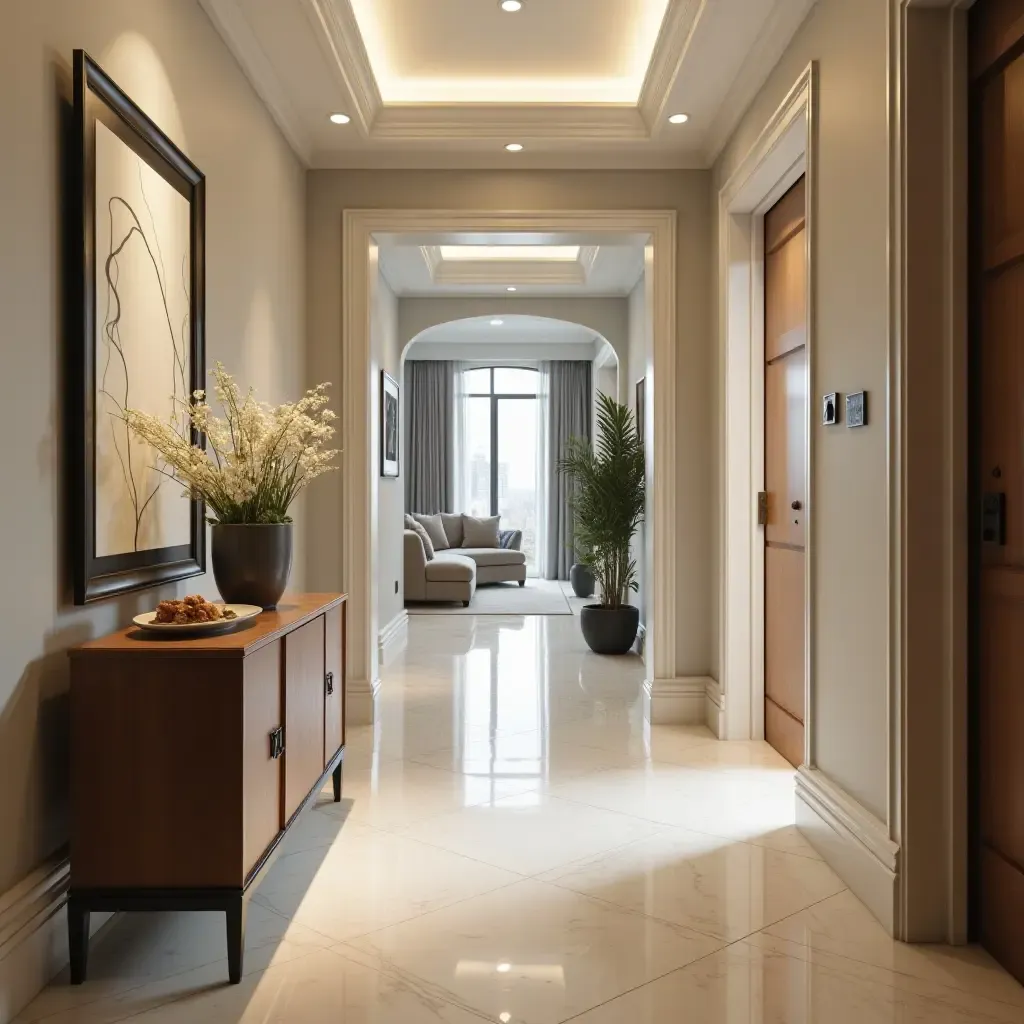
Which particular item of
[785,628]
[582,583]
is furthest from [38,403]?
[582,583]

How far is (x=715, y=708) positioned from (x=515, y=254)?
154 inches

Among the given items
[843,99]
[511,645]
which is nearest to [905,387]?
[843,99]

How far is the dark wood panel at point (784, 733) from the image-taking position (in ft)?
11.3

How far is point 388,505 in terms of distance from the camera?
647 centimetres

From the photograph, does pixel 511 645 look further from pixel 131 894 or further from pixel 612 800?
pixel 131 894

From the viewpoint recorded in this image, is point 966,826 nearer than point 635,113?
Yes

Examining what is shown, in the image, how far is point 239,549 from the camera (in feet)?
8.13

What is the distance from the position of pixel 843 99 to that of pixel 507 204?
1982 mm

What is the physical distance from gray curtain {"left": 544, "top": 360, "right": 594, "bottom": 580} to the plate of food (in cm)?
880

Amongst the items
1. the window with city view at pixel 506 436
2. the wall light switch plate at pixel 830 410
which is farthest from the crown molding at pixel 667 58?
the window with city view at pixel 506 436

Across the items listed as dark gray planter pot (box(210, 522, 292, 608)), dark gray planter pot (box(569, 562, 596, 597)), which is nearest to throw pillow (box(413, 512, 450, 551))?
dark gray planter pot (box(569, 562, 596, 597))

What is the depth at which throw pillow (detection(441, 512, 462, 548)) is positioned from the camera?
10.4 meters

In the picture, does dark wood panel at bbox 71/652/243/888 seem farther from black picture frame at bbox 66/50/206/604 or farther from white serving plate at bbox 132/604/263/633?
black picture frame at bbox 66/50/206/604

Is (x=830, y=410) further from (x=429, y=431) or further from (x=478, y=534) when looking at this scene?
(x=429, y=431)
